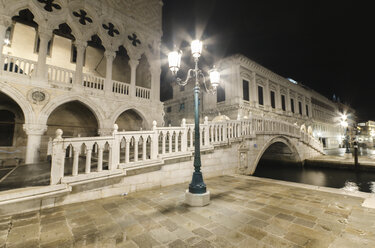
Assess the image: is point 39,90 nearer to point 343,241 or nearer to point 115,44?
point 115,44

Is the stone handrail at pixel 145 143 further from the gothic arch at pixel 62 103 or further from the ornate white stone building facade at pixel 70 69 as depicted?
the ornate white stone building facade at pixel 70 69

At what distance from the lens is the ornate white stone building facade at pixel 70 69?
7.24 meters

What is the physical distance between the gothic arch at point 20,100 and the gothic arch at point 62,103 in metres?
0.37

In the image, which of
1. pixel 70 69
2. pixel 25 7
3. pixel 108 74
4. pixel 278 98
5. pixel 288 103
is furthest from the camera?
pixel 288 103

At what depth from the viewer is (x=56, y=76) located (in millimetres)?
8008

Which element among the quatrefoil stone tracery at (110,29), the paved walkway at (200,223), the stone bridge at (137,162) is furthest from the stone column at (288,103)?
the quatrefoil stone tracery at (110,29)

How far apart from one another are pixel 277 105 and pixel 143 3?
20830 mm

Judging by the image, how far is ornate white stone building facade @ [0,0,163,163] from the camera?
7.24 meters

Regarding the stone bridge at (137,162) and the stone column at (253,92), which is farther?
the stone column at (253,92)

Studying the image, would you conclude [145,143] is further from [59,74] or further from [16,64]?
[16,64]

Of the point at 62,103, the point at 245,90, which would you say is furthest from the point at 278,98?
the point at 62,103

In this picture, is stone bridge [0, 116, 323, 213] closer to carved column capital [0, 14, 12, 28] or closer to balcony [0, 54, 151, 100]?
balcony [0, 54, 151, 100]

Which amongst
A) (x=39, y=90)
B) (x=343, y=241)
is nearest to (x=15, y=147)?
(x=39, y=90)

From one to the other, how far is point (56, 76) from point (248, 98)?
18117 mm
